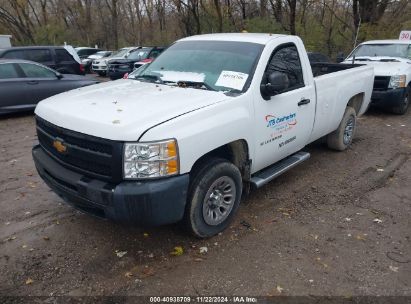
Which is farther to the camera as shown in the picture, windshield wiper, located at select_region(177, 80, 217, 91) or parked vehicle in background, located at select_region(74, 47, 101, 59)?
parked vehicle in background, located at select_region(74, 47, 101, 59)

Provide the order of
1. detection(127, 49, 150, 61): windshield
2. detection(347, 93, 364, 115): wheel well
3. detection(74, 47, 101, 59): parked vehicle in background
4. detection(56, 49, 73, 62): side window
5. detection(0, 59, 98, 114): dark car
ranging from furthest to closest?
Answer: detection(74, 47, 101, 59): parked vehicle in background
detection(127, 49, 150, 61): windshield
detection(56, 49, 73, 62): side window
detection(0, 59, 98, 114): dark car
detection(347, 93, 364, 115): wheel well

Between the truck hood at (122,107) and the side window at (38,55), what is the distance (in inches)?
343

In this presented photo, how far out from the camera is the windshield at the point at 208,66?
3.88m

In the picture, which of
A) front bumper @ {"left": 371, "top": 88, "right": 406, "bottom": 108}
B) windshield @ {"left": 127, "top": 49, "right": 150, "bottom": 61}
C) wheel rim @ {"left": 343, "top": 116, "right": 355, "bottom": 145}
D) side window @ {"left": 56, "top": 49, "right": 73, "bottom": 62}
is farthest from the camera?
windshield @ {"left": 127, "top": 49, "right": 150, "bottom": 61}

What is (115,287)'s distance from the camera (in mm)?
3021

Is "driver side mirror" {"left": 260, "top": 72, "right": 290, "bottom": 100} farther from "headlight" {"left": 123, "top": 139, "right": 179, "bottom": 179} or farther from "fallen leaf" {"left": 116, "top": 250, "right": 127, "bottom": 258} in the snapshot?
"fallen leaf" {"left": 116, "top": 250, "right": 127, "bottom": 258}

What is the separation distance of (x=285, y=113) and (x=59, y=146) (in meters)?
2.46

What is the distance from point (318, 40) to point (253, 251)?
18.2m

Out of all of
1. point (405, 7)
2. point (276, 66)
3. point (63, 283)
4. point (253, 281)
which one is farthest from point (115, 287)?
point (405, 7)

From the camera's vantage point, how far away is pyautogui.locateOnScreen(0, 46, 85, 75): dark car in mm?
11289

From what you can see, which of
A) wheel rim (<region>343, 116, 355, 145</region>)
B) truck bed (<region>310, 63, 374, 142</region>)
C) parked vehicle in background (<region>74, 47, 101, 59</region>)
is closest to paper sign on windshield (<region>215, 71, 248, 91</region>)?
truck bed (<region>310, 63, 374, 142</region>)

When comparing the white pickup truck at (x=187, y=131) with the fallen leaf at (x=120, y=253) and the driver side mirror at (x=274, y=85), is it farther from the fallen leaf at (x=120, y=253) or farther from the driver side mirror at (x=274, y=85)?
the fallen leaf at (x=120, y=253)

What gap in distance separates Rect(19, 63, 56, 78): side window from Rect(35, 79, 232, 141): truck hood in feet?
20.4

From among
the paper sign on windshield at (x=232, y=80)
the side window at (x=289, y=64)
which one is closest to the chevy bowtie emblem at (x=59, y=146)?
the paper sign on windshield at (x=232, y=80)
